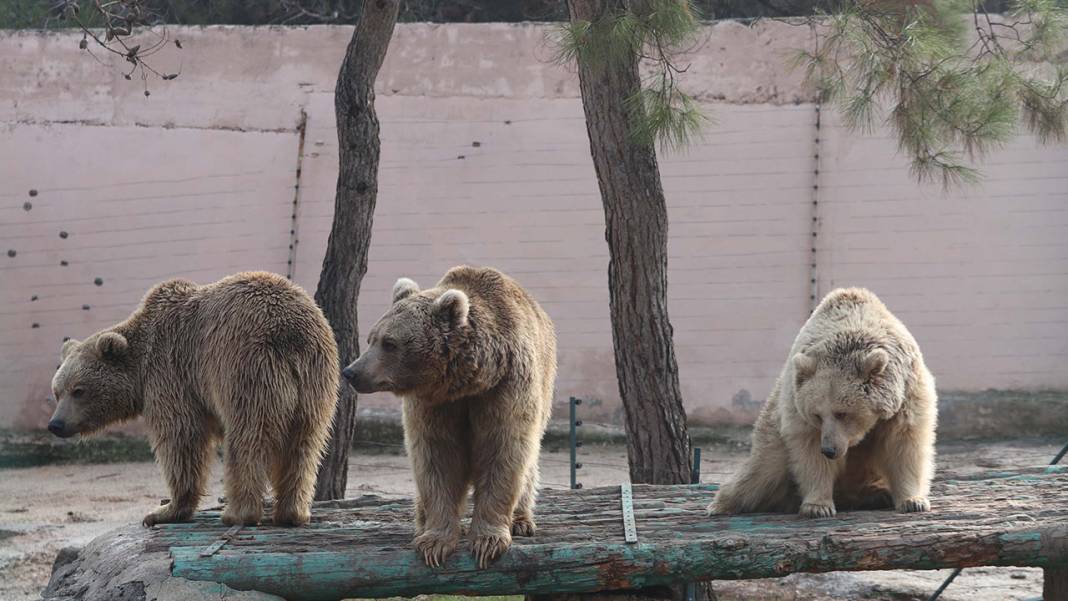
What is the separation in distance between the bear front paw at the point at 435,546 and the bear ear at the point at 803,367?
152cm

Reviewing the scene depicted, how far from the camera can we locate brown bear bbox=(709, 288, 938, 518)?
4.42 m

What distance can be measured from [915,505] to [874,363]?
65 cm

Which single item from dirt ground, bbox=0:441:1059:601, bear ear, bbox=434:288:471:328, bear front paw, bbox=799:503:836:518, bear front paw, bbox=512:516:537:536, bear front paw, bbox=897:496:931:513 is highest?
bear ear, bbox=434:288:471:328

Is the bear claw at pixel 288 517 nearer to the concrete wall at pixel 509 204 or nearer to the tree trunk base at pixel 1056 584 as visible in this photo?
the tree trunk base at pixel 1056 584

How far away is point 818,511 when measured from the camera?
181 inches

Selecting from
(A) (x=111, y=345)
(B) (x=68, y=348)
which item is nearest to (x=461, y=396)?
(A) (x=111, y=345)

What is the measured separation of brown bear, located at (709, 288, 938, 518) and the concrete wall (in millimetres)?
5238

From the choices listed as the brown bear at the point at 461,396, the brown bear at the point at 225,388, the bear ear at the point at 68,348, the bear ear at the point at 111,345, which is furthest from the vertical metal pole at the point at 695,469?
the bear ear at the point at 68,348

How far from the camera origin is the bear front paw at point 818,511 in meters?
4.59

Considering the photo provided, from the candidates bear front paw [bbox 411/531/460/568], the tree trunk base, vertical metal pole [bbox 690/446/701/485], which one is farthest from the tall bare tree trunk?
the tree trunk base

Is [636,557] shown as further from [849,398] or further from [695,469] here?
[695,469]

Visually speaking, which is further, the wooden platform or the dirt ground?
the dirt ground

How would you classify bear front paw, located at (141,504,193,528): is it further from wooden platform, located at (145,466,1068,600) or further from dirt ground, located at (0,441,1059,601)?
dirt ground, located at (0,441,1059,601)

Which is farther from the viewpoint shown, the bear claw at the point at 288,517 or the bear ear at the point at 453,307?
the bear claw at the point at 288,517
